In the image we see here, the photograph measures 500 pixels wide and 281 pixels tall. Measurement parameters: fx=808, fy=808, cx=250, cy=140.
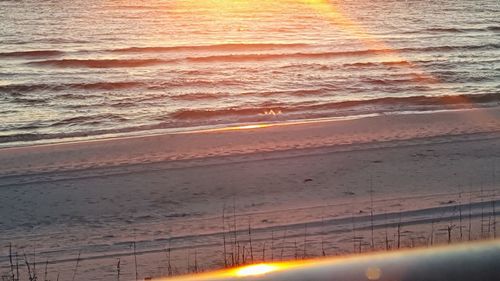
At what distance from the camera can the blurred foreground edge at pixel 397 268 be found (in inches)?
104

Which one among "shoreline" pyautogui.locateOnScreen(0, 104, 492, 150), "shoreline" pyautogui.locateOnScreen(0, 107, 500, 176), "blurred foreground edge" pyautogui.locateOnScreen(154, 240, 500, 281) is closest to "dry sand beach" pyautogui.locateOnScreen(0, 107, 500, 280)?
"shoreline" pyautogui.locateOnScreen(0, 107, 500, 176)

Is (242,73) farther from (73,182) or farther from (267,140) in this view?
(73,182)

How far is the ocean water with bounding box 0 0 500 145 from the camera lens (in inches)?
668

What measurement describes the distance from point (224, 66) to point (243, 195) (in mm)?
14124

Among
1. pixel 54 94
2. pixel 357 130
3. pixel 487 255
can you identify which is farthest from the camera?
pixel 54 94

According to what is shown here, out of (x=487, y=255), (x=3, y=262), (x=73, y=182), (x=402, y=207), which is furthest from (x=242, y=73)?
(x=487, y=255)

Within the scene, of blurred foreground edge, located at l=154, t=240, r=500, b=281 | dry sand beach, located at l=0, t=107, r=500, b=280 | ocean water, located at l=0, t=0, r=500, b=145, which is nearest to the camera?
blurred foreground edge, located at l=154, t=240, r=500, b=281

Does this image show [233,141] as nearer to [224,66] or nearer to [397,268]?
[397,268]

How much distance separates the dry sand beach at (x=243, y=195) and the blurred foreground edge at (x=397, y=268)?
13.4 ft

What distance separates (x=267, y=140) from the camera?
41.9 ft

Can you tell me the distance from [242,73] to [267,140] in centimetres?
951

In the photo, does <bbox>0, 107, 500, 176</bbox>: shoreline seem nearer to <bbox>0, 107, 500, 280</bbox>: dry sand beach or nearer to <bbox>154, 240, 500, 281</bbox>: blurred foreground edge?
<bbox>0, 107, 500, 280</bbox>: dry sand beach

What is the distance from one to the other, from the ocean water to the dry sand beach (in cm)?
287

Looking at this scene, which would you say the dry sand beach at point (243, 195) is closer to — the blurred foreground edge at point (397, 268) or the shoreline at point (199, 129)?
the shoreline at point (199, 129)
